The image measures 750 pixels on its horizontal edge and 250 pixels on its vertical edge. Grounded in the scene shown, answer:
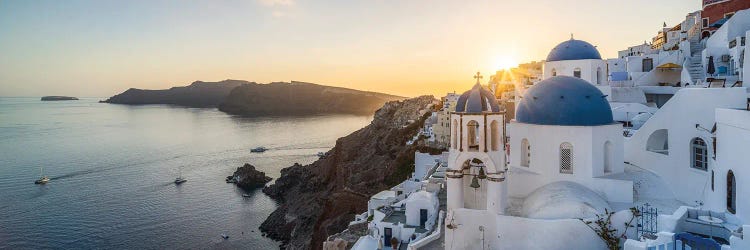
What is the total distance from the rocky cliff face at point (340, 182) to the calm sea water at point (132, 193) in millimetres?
2481

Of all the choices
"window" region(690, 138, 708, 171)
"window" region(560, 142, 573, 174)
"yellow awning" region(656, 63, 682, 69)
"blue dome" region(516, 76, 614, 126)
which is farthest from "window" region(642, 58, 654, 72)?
"window" region(560, 142, 573, 174)

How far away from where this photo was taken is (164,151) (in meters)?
79.7

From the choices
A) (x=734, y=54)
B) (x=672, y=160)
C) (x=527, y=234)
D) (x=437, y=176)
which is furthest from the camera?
(x=437, y=176)

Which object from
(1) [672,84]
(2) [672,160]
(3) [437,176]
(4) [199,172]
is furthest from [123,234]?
(1) [672,84]

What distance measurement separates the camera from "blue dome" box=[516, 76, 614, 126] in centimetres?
1302

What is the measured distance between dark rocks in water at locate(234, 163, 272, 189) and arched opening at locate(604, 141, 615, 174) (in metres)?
45.4

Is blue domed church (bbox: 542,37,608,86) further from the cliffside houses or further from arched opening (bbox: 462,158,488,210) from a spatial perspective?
arched opening (bbox: 462,158,488,210)

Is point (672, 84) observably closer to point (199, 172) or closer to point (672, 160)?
point (672, 160)

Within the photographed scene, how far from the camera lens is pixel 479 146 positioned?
12.1 metres

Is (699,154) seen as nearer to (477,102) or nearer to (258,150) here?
(477,102)

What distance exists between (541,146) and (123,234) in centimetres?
3618

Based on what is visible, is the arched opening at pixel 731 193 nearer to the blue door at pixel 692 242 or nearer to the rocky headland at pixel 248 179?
the blue door at pixel 692 242

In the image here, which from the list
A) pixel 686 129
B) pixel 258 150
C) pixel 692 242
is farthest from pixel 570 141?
pixel 258 150

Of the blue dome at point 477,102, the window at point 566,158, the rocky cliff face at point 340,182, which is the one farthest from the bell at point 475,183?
the rocky cliff face at point 340,182
